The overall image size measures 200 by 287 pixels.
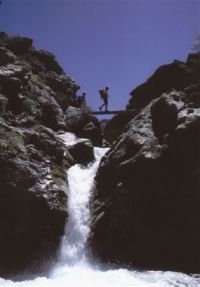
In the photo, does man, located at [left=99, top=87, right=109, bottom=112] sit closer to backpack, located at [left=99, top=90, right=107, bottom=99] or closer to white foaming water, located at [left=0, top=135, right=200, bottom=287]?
backpack, located at [left=99, top=90, right=107, bottom=99]

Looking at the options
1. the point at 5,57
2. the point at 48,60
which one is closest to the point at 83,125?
the point at 5,57

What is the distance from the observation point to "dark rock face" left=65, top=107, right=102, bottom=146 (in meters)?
30.1

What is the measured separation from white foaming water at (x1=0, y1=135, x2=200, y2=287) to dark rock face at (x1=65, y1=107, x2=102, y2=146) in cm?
856

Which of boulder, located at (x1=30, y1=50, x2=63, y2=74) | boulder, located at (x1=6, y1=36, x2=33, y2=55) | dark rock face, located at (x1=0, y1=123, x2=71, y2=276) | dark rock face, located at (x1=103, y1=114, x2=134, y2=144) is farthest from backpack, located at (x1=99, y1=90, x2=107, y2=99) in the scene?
dark rock face, located at (x1=0, y1=123, x2=71, y2=276)

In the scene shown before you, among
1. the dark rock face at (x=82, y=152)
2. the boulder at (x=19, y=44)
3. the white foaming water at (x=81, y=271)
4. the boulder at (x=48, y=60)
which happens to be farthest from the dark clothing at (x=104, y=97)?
the white foaming water at (x=81, y=271)

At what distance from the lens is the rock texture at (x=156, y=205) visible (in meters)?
17.6

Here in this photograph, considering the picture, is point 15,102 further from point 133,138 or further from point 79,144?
point 133,138

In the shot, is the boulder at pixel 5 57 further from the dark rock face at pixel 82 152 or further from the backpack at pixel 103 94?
the backpack at pixel 103 94

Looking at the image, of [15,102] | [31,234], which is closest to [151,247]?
[31,234]

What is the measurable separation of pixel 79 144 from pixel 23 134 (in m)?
5.91

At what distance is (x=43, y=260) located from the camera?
16953mm

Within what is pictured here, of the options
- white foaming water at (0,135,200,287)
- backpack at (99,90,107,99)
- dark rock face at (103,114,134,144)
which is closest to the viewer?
white foaming water at (0,135,200,287)

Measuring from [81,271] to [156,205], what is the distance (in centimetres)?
507

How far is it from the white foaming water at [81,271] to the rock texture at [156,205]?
751 millimetres
